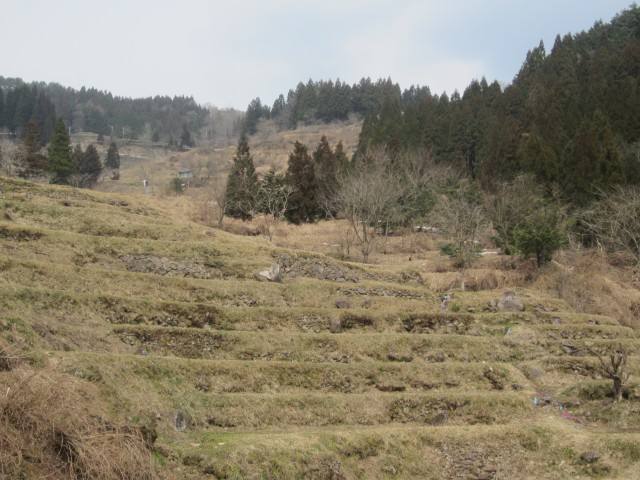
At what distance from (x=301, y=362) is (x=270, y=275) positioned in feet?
26.6

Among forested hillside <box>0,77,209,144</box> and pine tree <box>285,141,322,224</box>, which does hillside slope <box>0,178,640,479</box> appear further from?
forested hillside <box>0,77,209,144</box>

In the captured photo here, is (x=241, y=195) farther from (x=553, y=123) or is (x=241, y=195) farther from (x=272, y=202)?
(x=553, y=123)

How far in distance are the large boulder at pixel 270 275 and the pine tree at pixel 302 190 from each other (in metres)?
26.5

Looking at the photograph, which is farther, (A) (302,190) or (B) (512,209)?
(A) (302,190)

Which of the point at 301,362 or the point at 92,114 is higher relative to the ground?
the point at 92,114

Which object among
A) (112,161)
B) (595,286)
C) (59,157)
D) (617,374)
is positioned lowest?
(617,374)

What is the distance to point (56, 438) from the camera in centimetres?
1059

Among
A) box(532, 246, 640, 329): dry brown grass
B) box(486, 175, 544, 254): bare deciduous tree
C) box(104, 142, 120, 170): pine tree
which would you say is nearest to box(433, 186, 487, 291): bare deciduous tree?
box(486, 175, 544, 254): bare deciduous tree

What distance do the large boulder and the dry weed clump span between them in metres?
15.4

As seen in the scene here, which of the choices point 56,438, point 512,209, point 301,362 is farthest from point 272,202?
point 56,438

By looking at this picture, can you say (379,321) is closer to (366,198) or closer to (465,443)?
(465,443)

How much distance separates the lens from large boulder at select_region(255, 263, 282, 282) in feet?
88.5

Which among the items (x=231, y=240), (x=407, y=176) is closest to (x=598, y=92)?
(x=407, y=176)

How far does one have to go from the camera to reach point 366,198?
144 feet
